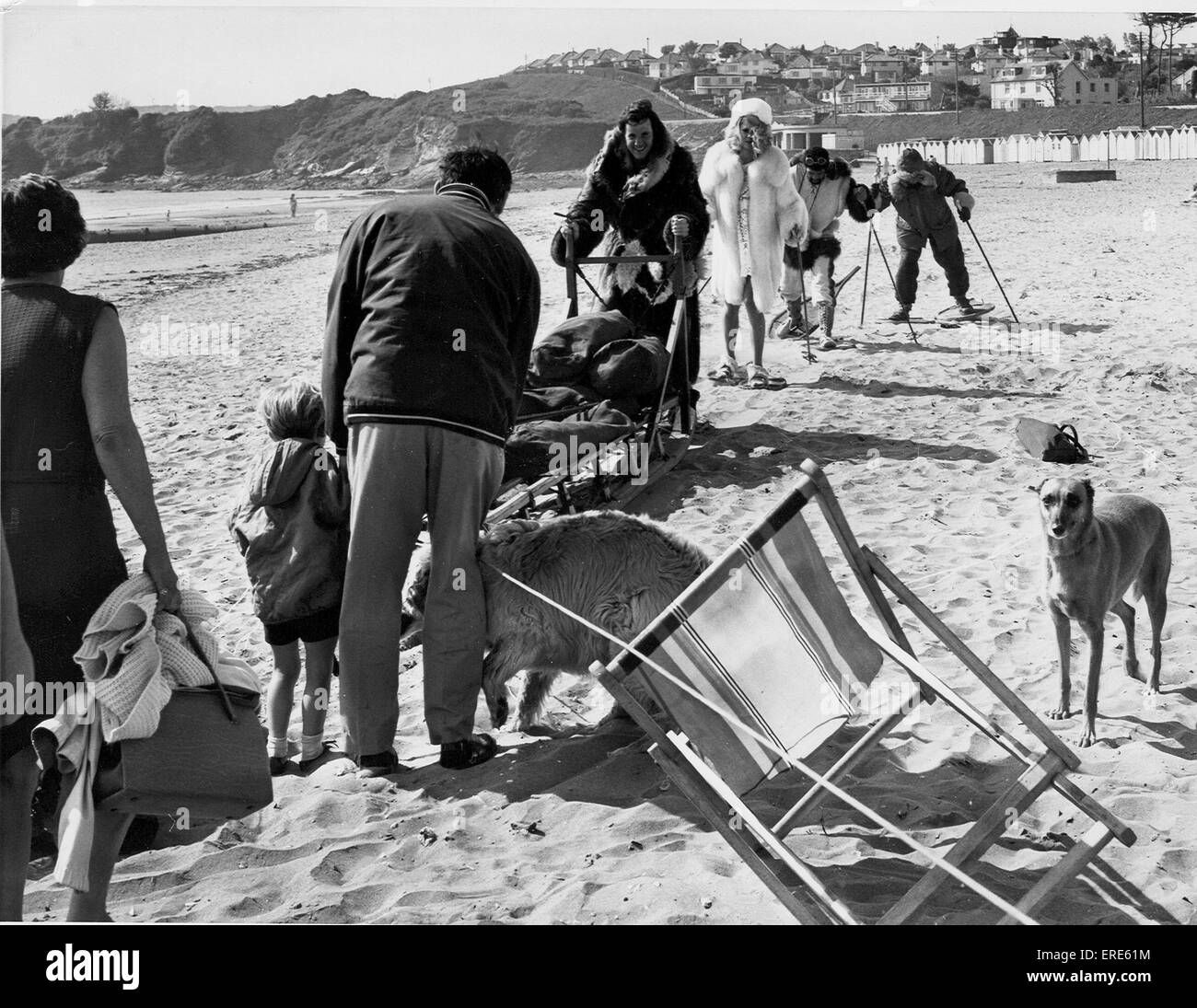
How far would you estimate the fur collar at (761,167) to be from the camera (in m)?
9.72

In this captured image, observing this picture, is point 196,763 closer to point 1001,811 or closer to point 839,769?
point 839,769

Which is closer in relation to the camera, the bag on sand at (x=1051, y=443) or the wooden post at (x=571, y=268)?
the bag on sand at (x=1051, y=443)

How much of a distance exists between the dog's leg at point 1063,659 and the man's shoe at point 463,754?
→ 6.54 feet

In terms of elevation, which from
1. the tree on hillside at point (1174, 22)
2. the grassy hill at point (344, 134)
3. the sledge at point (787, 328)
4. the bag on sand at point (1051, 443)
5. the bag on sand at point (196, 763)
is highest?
the grassy hill at point (344, 134)

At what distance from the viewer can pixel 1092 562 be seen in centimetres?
440

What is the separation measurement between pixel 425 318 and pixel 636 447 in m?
3.13

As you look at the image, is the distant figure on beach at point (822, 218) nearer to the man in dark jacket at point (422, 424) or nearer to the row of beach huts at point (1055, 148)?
the man in dark jacket at point (422, 424)

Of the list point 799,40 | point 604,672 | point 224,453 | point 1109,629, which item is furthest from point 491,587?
point 224,453

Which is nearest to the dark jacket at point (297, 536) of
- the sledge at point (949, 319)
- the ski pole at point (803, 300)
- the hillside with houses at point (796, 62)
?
the hillside with houses at point (796, 62)

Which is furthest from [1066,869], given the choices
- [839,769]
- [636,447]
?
[636,447]

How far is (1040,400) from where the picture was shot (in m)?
8.83

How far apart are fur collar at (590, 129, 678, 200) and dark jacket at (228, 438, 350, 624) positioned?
3.89 metres

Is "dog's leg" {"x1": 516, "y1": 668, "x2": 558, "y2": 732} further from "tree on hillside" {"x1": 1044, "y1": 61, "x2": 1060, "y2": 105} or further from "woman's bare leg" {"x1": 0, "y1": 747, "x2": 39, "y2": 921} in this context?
"tree on hillside" {"x1": 1044, "y1": 61, "x2": 1060, "y2": 105}
